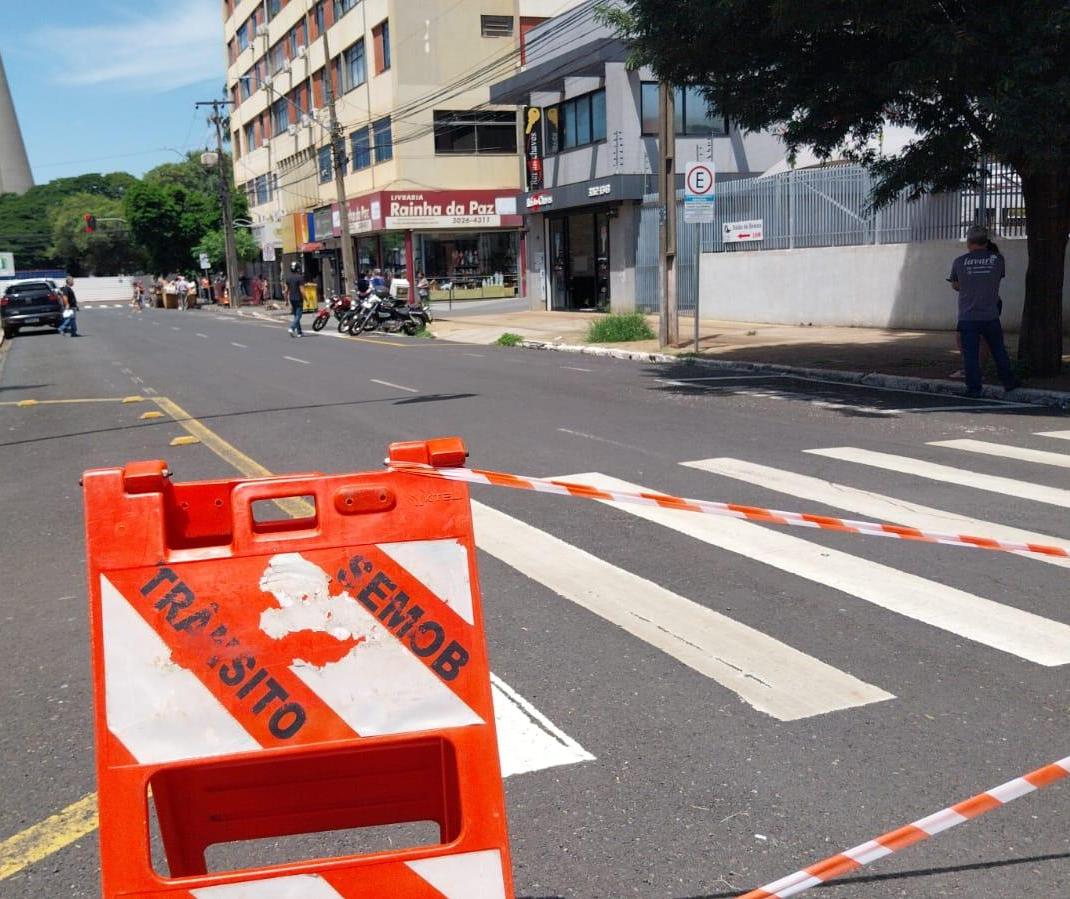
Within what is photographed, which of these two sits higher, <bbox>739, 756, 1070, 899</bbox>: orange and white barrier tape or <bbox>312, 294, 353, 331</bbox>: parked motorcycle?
<bbox>312, 294, 353, 331</bbox>: parked motorcycle

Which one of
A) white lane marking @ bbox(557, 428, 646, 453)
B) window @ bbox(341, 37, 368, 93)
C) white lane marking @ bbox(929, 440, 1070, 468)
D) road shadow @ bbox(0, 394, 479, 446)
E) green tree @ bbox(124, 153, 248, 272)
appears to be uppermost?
window @ bbox(341, 37, 368, 93)

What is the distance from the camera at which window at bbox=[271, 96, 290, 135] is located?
66375 mm

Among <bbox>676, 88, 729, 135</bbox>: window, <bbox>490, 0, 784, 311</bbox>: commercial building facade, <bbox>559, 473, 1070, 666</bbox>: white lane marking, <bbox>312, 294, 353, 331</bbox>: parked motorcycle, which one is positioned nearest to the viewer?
<bbox>559, 473, 1070, 666</bbox>: white lane marking

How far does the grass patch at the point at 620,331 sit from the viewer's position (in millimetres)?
23547

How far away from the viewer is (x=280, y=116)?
224 ft

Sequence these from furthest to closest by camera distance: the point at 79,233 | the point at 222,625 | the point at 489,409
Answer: the point at 79,233 → the point at 489,409 → the point at 222,625

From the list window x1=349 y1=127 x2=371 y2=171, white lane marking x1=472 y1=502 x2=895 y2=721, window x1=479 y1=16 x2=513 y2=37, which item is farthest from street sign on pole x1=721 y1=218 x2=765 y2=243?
window x1=349 y1=127 x2=371 y2=171

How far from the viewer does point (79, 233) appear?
11269 cm

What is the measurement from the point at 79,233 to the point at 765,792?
12074 centimetres

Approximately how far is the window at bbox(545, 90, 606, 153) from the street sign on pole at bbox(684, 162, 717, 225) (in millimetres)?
14300

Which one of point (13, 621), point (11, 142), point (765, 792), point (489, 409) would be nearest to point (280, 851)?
point (765, 792)

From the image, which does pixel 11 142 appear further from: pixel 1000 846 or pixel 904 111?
pixel 1000 846

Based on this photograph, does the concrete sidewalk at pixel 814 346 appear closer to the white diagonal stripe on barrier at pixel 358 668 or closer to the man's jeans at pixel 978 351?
the man's jeans at pixel 978 351

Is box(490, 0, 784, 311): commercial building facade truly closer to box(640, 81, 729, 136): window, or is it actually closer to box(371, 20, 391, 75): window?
box(640, 81, 729, 136): window
